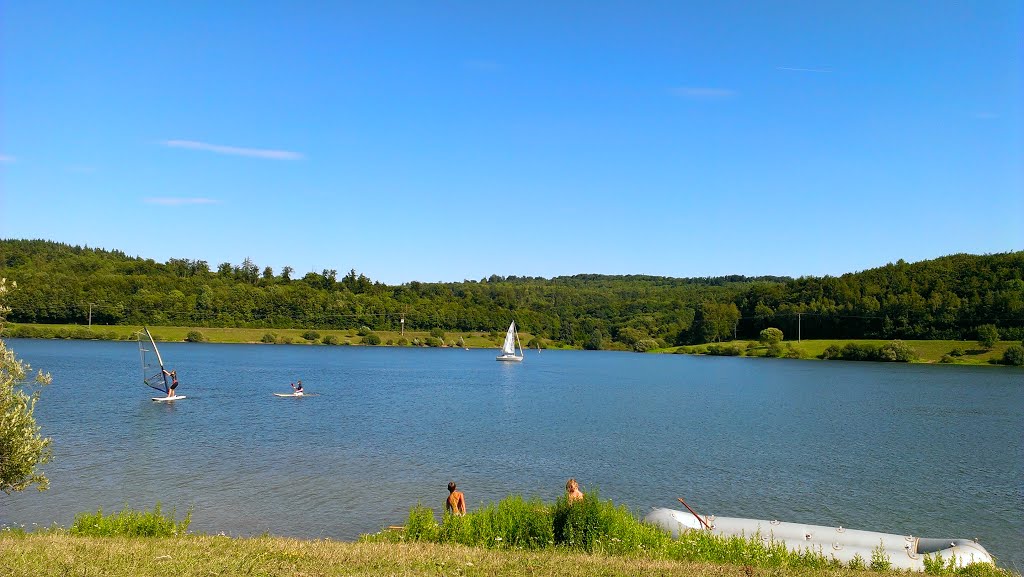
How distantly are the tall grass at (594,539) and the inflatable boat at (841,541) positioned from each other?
0.76 metres

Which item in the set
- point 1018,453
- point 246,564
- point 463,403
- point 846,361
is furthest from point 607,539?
point 846,361

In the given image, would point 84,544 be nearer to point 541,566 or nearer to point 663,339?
point 541,566

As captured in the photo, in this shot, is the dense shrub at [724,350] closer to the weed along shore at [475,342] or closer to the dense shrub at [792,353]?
the weed along shore at [475,342]

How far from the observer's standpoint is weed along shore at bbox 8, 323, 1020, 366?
127875 mm

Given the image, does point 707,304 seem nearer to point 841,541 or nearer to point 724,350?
point 724,350

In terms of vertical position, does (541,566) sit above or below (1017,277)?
below

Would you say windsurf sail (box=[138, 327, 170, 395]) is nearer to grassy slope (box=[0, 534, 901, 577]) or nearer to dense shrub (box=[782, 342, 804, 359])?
grassy slope (box=[0, 534, 901, 577])

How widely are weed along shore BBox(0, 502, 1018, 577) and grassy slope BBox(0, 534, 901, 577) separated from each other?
2cm

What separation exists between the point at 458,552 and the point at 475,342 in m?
183

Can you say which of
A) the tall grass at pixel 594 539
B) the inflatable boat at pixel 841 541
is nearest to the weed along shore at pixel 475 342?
the tall grass at pixel 594 539

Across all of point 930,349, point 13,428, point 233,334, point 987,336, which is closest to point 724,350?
point 930,349

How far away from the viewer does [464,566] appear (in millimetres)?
11633

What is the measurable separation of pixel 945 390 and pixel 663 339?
123 meters

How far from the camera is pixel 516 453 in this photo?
1384 inches
